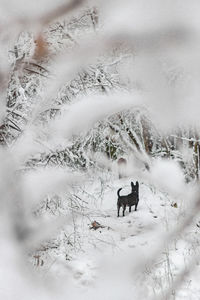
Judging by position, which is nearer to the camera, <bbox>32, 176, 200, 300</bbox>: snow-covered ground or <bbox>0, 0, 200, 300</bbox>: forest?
<bbox>0, 0, 200, 300</bbox>: forest

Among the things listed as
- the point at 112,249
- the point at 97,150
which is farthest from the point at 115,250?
the point at 97,150

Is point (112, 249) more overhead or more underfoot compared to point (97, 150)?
more underfoot

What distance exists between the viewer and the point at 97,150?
3980 millimetres

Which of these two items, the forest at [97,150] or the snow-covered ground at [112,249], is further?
the snow-covered ground at [112,249]

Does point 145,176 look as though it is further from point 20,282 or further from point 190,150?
point 20,282

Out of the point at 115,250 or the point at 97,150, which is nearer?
the point at 115,250

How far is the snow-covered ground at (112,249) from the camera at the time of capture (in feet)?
6.22

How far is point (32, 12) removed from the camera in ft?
0.93

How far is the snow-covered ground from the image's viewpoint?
6.22ft

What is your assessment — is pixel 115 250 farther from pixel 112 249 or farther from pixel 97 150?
pixel 97 150

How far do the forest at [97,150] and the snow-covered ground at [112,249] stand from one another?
0.04 ft

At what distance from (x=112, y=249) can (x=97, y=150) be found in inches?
64.6

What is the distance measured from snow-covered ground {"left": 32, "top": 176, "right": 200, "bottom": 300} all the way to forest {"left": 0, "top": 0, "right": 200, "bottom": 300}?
13 mm

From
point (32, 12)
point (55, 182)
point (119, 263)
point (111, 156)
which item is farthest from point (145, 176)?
point (32, 12)
